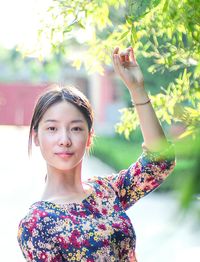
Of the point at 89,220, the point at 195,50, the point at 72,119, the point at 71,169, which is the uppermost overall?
the point at 195,50

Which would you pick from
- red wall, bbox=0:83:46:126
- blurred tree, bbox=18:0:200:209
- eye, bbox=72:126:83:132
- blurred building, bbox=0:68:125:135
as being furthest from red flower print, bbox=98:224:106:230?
red wall, bbox=0:83:46:126

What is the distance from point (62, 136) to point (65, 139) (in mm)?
13

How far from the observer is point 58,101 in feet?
5.12

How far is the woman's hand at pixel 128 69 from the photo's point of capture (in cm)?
151

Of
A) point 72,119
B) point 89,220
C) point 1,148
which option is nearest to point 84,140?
point 72,119

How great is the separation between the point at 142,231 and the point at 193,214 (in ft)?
27.4

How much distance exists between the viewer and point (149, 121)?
5.11 ft

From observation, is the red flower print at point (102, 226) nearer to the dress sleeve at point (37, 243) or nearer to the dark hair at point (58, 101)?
the dress sleeve at point (37, 243)

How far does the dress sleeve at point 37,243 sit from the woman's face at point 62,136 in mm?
143

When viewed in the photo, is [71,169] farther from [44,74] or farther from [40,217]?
[44,74]

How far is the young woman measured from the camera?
1431mm

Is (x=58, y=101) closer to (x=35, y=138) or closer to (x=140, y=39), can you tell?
(x=35, y=138)

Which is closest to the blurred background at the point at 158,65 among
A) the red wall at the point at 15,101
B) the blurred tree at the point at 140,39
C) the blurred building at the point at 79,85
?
the blurred tree at the point at 140,39

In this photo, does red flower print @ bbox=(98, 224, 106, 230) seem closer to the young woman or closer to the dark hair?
the young woman
